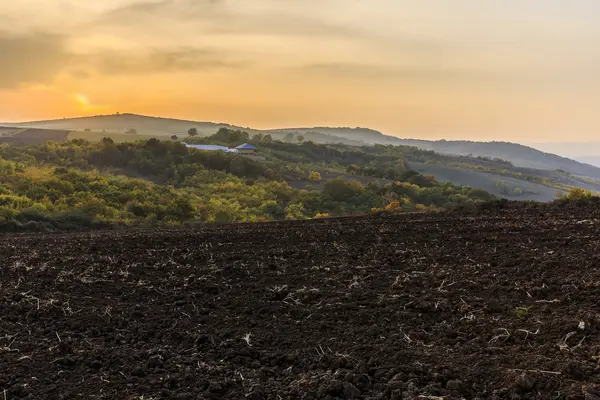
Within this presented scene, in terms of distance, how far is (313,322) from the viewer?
4914mm

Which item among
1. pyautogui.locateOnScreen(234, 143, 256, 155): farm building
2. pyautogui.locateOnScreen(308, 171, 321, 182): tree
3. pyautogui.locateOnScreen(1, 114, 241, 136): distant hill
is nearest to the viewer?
pyautogui.locateOnScreen(308, 171, 321, 182): tree

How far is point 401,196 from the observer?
3478cm

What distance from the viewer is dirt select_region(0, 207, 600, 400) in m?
3.43

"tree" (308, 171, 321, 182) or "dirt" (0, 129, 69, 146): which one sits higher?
"dirt" (0, 129, 69, 146)

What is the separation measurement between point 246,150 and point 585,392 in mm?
65480

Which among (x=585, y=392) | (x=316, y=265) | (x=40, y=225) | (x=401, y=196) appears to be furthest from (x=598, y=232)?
(x=401, y=196)

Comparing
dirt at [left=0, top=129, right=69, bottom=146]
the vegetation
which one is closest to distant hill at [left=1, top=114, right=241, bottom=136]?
dirt at [left=0, top=129, right=69, bottom=146]

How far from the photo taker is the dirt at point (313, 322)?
3426mm

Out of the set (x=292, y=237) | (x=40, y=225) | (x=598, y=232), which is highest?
(x=598, y=232)

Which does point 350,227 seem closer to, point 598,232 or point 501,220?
point 501,220

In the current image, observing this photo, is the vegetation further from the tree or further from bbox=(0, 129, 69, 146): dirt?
bbox=(0, 129, 69, 146): dirt

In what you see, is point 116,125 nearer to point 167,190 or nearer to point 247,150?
point 247,150

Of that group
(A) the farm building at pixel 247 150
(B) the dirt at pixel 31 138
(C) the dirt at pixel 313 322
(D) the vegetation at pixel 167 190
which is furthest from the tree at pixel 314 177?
(B) the dirt at pixel 31 138

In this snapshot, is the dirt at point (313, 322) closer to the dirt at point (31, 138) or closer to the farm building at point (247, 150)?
the farm building at point (247, 150)
